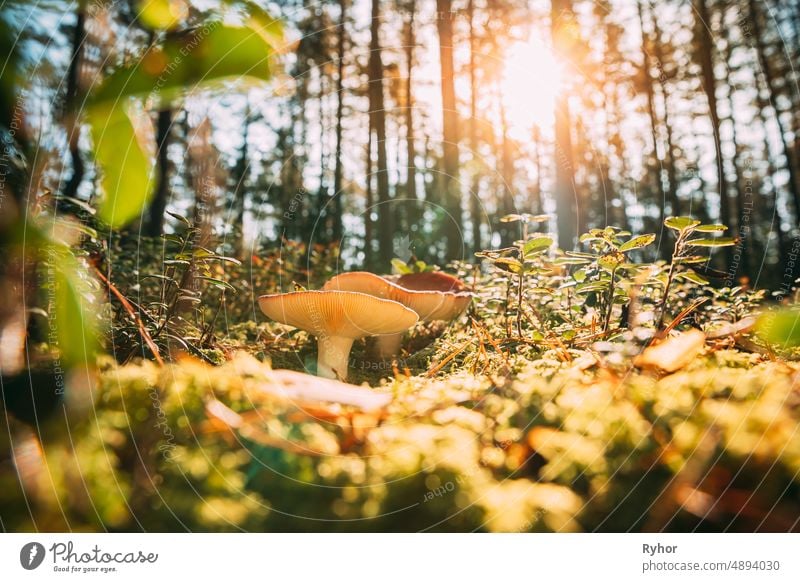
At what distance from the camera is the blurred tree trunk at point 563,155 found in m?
2.88

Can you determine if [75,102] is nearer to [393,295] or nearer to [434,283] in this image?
[393,295]

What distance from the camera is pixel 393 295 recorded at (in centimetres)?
221

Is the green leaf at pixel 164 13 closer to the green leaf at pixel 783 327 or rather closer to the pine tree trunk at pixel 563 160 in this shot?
the green leaf at pixel 783 327

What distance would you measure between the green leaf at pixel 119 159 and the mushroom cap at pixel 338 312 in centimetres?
121

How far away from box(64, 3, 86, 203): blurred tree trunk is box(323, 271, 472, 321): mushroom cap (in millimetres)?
1360

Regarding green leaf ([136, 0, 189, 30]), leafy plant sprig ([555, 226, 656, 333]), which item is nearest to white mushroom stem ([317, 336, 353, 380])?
leafy plant sprig ([555, 226, 656, 333])

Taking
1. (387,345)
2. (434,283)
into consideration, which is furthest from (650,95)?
(387,345)

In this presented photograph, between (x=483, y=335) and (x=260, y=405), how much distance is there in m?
1.25

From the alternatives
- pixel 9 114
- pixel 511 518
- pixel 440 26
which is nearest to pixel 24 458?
pixel 9 114

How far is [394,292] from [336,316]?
42 cm
